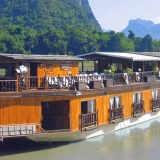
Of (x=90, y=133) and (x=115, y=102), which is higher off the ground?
(x=115, y=102)

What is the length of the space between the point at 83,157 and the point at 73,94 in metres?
2.46

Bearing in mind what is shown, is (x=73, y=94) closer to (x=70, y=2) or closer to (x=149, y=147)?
(x=149, y=147)

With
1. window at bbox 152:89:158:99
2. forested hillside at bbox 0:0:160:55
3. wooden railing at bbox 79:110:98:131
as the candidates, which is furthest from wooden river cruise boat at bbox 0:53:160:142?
forested hillside at bbox 0:0:160:55

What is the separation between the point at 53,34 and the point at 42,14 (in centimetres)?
3802

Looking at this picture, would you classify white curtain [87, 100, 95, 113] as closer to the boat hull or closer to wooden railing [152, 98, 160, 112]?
the boat hull

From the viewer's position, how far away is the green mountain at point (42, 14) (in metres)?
104

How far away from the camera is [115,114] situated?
1653 cm

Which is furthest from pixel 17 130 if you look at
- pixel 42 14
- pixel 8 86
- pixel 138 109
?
pixel 42 14

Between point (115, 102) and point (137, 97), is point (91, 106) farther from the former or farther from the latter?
point (137, 97)

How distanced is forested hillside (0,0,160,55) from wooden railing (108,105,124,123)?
5316 cm

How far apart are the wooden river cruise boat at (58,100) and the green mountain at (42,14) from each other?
82.6 metres

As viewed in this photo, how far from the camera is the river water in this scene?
13609mm

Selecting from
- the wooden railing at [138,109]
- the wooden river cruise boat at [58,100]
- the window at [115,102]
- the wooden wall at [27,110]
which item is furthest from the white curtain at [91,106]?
the wooden railing at [138,109]

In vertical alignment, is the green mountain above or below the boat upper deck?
above
